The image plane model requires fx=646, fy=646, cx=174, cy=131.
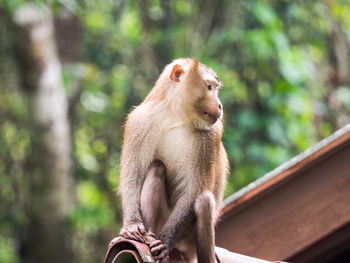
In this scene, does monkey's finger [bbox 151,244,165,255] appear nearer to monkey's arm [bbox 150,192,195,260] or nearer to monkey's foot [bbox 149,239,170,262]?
monkey's foot [bbox 149,239,170,262]

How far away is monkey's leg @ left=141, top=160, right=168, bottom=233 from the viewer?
3740 mm

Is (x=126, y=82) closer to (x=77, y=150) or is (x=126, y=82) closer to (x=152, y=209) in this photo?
(x=77, y=150)

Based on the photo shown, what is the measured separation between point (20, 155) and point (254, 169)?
470cm

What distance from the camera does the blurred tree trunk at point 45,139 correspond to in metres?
9.41

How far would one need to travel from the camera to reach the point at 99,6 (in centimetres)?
1252

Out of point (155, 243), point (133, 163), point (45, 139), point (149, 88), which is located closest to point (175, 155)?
point (133, 163)


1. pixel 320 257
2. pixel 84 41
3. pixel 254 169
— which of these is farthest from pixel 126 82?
pixel 320 257

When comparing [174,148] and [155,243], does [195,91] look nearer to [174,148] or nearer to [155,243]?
[174,148]

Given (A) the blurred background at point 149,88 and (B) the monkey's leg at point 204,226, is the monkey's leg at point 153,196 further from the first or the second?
(A) the blurred background at point 149,88

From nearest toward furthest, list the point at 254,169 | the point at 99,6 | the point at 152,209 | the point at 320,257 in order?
the point at 152,209 < the point at 320,257 < the point at 254,169 < the point at 99,6

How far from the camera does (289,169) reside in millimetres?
3855

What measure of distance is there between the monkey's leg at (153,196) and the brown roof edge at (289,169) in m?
0.48

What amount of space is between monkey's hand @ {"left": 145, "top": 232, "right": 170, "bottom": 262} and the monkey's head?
811 millimetres

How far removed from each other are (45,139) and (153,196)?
5.92m
